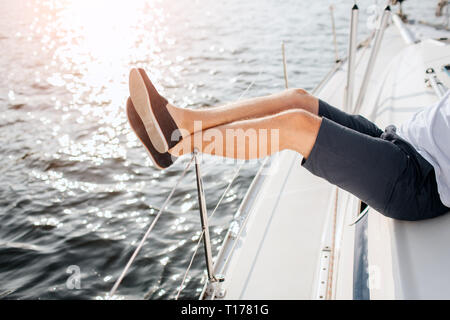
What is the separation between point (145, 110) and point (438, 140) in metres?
1.02

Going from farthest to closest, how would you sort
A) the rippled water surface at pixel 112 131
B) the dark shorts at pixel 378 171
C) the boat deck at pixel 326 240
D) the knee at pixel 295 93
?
1. the rippled water surface at pixel 112 131
2. the knee at pixel 295 93
3. the dark shorts at pixel 378 171
4. the boat deck at pixel 326 240

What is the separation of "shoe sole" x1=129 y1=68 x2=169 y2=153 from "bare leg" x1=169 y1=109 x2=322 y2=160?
5 centimetres

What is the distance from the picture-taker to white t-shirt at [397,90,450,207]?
1.24 metres

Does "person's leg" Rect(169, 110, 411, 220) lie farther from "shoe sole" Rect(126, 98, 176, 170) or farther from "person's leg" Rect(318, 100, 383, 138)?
"person's leg" Rect(318, 100, 383, 138)

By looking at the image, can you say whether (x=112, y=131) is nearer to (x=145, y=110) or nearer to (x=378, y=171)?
(x=145, y=110)

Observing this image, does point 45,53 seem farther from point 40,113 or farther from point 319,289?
point 319,289

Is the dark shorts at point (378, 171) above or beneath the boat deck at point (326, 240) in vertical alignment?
above

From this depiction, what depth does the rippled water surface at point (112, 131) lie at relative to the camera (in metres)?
2.61

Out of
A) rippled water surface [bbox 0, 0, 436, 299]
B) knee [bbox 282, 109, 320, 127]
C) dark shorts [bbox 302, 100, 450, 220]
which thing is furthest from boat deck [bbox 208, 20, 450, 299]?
rippled water surface [bbox 0, 0, 436, 299]

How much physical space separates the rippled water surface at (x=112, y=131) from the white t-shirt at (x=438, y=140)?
121 cm

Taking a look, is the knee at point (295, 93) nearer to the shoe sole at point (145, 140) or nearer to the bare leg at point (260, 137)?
the bare leg at point (260, 137)

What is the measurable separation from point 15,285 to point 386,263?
235cm

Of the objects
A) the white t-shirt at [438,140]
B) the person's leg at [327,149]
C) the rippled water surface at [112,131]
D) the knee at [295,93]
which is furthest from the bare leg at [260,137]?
the rippled water surface at [112,131]
